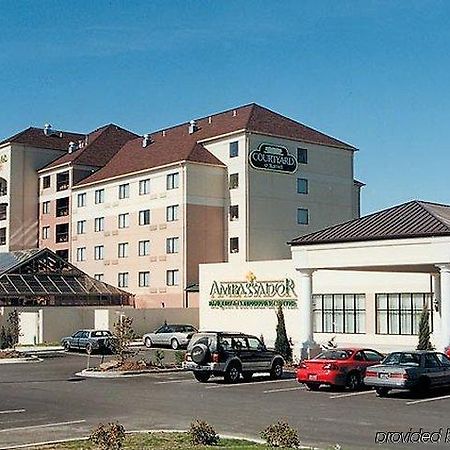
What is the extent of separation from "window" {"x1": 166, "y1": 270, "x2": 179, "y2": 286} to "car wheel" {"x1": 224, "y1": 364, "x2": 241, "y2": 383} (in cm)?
3685

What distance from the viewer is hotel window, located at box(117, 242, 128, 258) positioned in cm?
7169

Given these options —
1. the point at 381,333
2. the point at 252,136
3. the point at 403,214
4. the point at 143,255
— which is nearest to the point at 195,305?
the point at 143,255

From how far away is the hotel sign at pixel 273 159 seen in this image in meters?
66.0

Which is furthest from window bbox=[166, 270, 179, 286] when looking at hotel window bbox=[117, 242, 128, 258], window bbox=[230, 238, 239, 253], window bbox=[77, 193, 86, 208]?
window bbox=[77, 193, 86, 208]

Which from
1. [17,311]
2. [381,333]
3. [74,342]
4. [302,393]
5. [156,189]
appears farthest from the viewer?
[156,189]

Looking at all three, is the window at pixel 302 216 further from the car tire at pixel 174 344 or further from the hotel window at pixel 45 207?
the hotel window at pixel 45 207

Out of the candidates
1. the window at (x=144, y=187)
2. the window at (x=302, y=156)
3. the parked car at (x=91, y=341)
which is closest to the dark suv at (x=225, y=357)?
the parked car at (x=91, y=341)

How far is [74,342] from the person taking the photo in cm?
4872

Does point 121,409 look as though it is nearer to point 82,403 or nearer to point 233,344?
point 82,403

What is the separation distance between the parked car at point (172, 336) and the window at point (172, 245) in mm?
13986

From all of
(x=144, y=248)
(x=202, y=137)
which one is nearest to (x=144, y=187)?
(x=144, y=248)

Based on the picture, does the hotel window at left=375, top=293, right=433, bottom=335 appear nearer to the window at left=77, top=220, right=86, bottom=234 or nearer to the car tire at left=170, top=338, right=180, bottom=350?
the car tire at left=170, top=338, right=180, bottom=350

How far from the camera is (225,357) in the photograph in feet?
94.9

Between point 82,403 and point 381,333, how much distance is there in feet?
74.4
